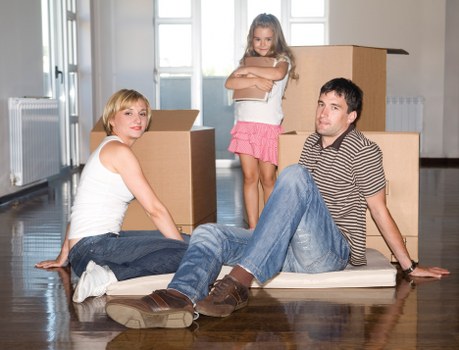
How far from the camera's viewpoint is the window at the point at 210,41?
907cm

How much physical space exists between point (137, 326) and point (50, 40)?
18.2 feet

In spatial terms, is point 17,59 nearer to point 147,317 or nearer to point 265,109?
point 265,109

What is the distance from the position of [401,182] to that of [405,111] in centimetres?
615

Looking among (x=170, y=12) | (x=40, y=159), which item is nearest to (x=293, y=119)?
(x=40, y=159)

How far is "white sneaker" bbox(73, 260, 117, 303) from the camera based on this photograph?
2611 millimetres

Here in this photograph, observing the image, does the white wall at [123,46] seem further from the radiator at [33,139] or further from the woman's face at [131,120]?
the woman's face at [131,120]

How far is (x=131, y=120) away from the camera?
110 inches

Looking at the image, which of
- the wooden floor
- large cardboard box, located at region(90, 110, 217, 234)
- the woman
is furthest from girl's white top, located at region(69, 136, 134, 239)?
large cardboard box, located at region(90, 110, 217, 234)

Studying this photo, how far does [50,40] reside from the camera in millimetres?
7395

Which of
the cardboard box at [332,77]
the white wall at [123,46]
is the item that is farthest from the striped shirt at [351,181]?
the white wall at [123,46]

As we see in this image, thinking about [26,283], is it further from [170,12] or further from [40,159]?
[170,12]

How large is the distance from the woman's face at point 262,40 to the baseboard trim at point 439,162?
547 centimetres

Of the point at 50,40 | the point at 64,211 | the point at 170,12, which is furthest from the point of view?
the point at 170,12

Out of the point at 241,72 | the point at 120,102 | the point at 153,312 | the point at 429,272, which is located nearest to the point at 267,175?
the point at 241,72
